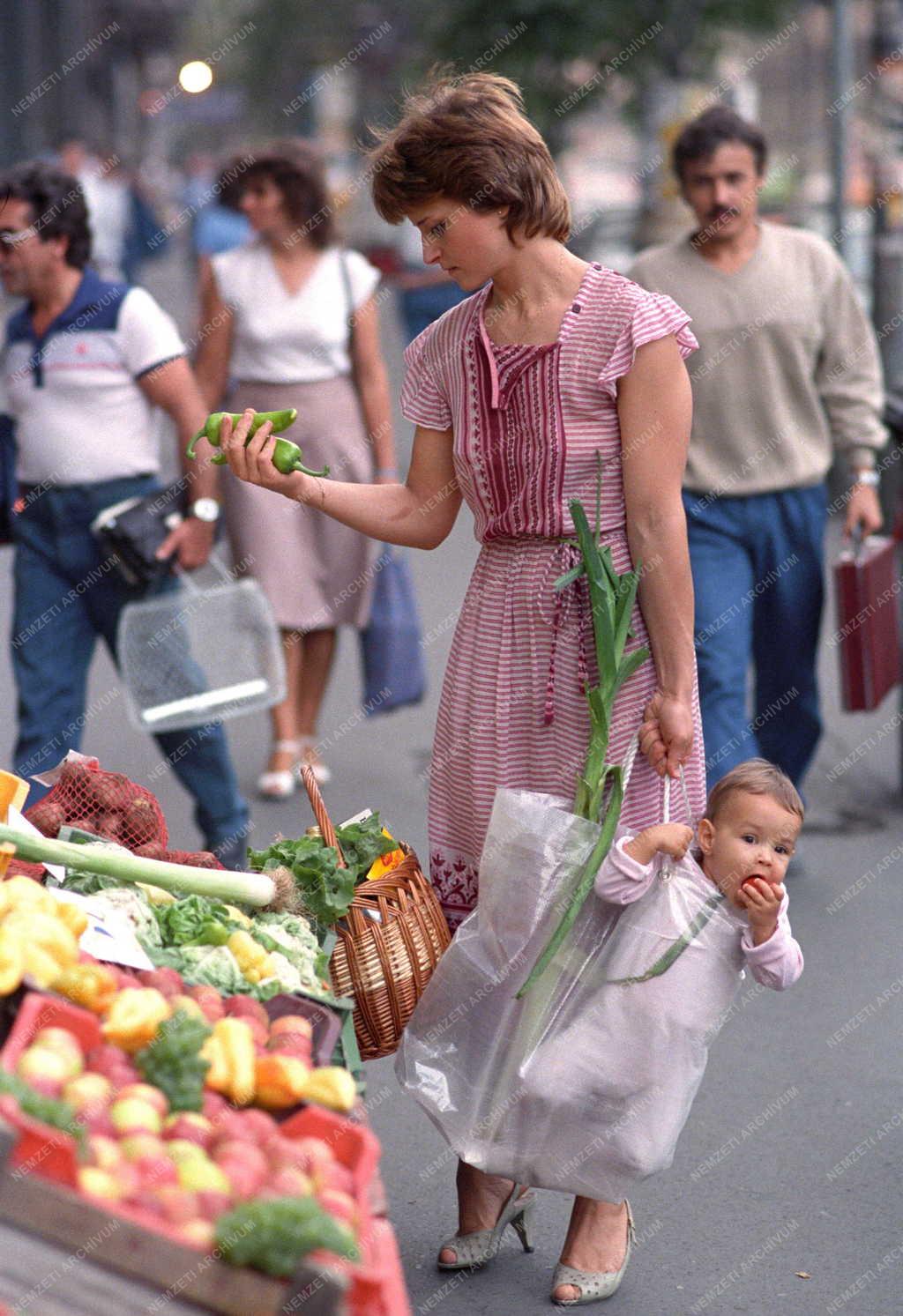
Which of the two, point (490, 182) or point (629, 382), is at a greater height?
point (490, 182)

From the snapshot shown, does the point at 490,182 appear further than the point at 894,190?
No

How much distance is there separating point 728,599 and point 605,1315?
2218 mm

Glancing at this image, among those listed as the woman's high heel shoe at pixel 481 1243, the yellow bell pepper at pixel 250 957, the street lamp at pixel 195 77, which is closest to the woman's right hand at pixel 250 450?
the yellow bell pepper at pixel 250 957

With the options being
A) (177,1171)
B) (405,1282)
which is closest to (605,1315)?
(405,1282)

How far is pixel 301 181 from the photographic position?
6.02 m

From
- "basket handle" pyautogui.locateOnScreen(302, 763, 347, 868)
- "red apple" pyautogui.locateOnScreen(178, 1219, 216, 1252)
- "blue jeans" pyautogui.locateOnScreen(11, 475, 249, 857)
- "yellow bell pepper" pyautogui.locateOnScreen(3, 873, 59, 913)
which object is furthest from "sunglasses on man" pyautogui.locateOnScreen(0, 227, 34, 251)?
"red apple" pyautogui.locateOnScreen(178, 1219, 216, 1252)

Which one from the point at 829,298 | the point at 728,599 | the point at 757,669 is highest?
the point at 829,298

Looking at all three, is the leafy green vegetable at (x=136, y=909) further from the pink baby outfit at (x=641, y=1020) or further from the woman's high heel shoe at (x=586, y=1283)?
the woman's high heel shoe at (x=586, y=1283)

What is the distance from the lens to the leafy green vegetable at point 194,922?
8.91 feet

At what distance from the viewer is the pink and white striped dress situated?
2.90 meters

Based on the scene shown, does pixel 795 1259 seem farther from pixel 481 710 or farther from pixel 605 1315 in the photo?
pixel 481 710

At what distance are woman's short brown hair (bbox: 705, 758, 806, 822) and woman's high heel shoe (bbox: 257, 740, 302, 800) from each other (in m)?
3.36

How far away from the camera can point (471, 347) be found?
3.00 m

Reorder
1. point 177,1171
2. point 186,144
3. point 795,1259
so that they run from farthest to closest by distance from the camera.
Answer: point 186,144 < point 795,1259 < point 177,1171
